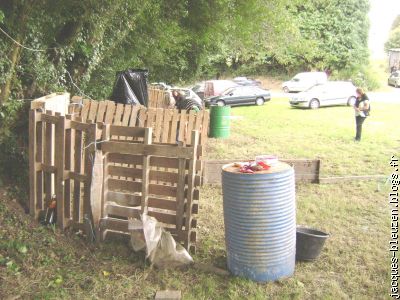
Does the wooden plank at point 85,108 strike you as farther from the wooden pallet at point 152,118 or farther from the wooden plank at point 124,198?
the wooden plank at point 124,198

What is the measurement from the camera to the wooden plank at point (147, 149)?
4789mm

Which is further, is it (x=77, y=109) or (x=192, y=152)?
(x=77, y=109)

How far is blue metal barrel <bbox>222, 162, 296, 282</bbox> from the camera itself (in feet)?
14.1

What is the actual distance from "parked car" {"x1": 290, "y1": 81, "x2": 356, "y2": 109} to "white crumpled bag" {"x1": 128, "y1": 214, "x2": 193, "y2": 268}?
61.7ft

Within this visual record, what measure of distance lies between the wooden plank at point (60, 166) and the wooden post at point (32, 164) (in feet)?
0.96

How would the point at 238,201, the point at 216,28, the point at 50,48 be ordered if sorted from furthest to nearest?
the point at 216,28 → the point at 50,48 → the point at 238,201

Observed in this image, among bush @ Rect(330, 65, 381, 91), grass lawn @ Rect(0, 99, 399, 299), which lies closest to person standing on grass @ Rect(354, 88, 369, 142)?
grass lawn @ Rect(0, 99, 399, 299)

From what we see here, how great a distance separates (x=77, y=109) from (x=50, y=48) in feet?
3.86

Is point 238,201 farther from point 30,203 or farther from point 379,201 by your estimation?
point 379,201

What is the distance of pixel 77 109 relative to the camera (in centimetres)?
770

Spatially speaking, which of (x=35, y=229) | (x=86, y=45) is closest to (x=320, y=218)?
(x=35, y=229)

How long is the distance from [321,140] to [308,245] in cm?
852

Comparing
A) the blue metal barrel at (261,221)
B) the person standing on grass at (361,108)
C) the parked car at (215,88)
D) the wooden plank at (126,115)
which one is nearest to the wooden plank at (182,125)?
the wooden plank at (126,115)

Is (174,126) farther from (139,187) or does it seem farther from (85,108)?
(139,187)
